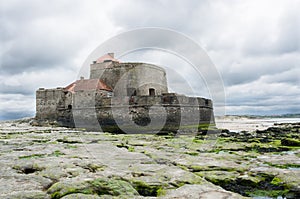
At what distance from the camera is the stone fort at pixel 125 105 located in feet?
53.5

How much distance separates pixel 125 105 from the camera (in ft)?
54.8

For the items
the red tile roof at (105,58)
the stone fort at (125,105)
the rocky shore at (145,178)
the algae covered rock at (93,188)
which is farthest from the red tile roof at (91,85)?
the algae covered rock at (93,188)

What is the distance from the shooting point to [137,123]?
16344mm

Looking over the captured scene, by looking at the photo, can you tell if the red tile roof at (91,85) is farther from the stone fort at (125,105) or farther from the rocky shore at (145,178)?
the rocky shore at (145,178)

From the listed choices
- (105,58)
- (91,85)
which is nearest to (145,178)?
(91,85)

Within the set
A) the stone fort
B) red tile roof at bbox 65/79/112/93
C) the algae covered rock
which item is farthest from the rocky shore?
red tile roof at bbox 65/79/112/93

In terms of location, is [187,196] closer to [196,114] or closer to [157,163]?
[157,163]

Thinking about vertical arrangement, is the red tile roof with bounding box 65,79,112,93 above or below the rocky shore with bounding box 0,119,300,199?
above

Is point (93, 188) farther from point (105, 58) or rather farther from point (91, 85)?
point (105, 58)

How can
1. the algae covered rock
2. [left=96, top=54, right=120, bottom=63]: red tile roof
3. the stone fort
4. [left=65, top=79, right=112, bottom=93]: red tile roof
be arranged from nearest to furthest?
the algae covered rock
the stone fort
[left=65, top=79, right=112, bottom=93]: red tile roof
[left=96, top=54, right=120, bottom=63]: red tile roof

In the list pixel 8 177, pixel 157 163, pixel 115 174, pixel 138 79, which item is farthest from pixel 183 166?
pixel 138 79

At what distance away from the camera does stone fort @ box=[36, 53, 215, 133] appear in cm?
1630

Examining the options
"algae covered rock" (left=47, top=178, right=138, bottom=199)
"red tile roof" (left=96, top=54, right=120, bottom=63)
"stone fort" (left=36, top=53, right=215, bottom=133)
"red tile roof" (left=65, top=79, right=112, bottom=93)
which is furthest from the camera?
"red tile roof" (left=96, top=54, right=120, bottom=63)

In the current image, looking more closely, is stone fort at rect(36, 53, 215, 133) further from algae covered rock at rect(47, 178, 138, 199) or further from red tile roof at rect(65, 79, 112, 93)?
algae covered rock at rect(47, 178, 138, 199)
